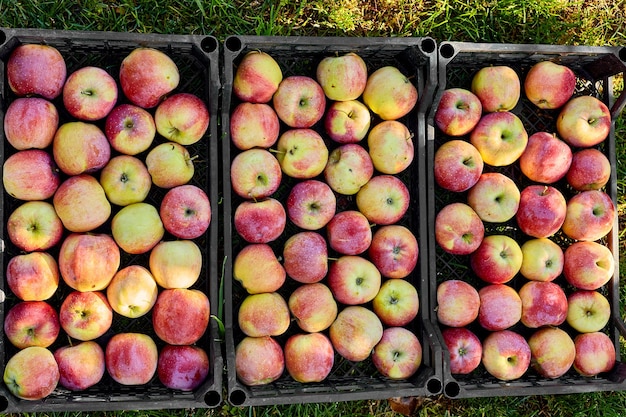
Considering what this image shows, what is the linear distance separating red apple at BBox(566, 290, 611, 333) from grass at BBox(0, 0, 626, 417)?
404mm

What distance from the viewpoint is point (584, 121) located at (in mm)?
2998

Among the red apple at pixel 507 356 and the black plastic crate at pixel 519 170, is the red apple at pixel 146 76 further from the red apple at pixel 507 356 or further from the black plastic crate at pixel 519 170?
the red apple at pixel 507 356

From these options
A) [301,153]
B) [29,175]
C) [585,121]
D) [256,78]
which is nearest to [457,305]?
[301,153]

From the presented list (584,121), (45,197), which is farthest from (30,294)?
(584,121)

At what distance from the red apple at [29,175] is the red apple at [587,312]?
2.35 metres

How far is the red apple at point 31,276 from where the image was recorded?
2.53 meters

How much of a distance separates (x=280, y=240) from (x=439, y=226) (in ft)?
2.34

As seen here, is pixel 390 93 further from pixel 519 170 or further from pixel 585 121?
pixel 585 121

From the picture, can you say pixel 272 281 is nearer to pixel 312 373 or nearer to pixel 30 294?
pixel 312 373

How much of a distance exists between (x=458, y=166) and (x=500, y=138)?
26cm

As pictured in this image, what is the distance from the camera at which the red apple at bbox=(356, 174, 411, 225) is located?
2.77 metres

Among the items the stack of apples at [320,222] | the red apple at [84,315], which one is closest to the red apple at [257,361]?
the stack of apples at [320,222]

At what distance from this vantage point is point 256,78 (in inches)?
105

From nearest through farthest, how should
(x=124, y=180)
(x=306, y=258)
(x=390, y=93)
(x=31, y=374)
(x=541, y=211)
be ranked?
(x=31, y=374), (x=124, y=180), (x=306, y=258), (x=390, y=93), (x=541, y=211)
